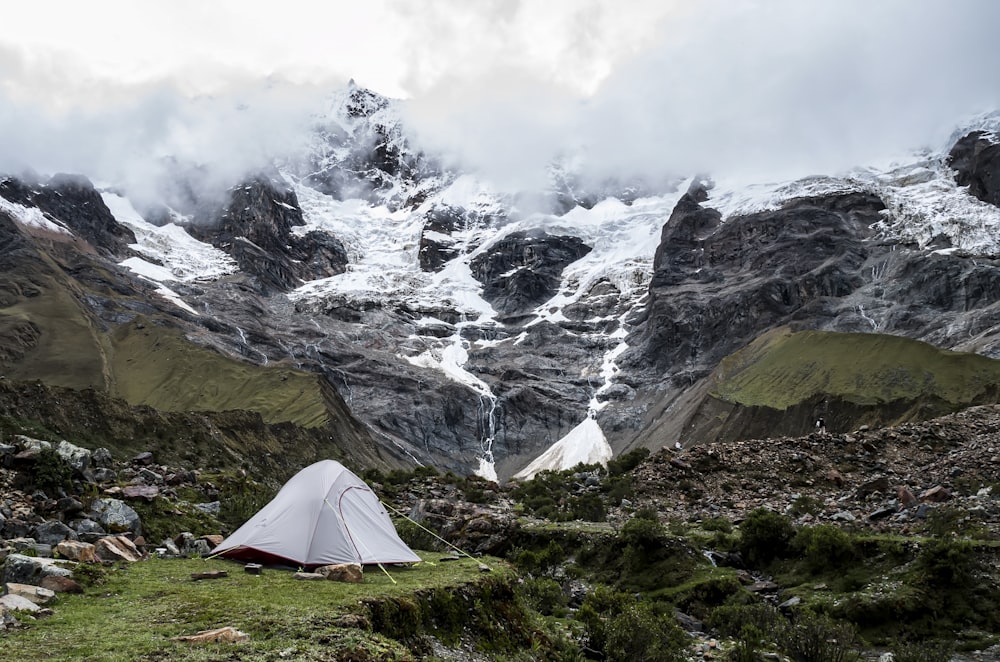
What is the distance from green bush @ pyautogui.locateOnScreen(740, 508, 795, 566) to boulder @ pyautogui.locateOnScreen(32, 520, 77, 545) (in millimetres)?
22234

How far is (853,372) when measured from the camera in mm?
90250

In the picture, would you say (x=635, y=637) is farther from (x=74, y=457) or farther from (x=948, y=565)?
(x=74, y=457)

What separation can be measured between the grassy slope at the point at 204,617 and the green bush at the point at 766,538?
13.9 metres

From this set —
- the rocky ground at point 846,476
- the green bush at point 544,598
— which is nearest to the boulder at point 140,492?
the green bush at point 544,598

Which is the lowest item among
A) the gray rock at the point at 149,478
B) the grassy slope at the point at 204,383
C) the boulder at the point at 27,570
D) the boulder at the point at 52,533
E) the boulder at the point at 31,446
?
the boulder at the point at 27,570

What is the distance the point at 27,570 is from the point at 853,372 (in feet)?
318

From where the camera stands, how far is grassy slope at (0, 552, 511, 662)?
9.12 meters

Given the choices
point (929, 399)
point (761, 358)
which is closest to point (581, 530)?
point (929, 399)

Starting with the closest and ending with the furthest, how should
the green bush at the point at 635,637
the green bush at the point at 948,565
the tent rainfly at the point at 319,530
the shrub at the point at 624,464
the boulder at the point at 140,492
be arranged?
1. the green bush at the point at 635,637
2. the tent rainfly at the point at 319,530
3. the green bush at the point at 948,565
4. the boulder at the point at 140,492
5. the shrub at the point at 624,464

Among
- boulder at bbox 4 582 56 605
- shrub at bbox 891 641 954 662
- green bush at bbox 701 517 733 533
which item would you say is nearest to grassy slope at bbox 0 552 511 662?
boulder at bbox 4 582 56 605

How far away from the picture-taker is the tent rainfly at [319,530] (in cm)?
1709

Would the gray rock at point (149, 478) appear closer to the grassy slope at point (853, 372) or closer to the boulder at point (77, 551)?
the boulder at point (77, 551)

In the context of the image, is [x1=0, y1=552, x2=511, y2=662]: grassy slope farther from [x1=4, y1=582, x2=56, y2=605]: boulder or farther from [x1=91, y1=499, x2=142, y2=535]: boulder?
[x1=91, y1=499, x2=142, y2=535]: boulder

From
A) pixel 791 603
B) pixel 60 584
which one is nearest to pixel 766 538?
pixel 791 603
